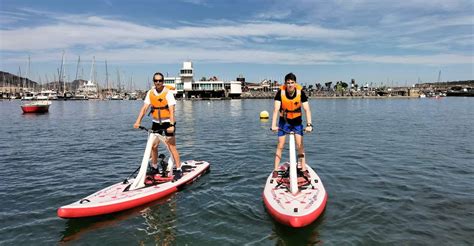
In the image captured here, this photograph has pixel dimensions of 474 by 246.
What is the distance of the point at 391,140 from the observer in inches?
947

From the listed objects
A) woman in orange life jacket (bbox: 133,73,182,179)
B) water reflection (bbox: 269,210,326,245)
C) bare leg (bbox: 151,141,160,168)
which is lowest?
water reflection (bbox: 269,210,326,245)

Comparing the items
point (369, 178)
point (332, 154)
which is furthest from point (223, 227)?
point (332, 154)

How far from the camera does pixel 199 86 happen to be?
155 meters

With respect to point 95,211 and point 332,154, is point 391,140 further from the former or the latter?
point 95,211

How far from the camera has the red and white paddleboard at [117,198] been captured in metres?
8.33

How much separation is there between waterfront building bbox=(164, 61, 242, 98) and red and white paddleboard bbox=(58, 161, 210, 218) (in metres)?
138

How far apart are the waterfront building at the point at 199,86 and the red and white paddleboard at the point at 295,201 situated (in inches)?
5455

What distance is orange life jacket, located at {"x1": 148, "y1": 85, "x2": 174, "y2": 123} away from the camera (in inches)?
419

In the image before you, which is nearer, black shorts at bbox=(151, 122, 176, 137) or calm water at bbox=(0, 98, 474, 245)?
calm water at bbox=(0, 98, 474, 245)

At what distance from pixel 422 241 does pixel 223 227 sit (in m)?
4.61

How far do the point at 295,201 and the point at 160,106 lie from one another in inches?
202

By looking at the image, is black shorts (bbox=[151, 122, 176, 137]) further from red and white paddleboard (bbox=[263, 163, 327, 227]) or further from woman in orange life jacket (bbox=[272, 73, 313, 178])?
red and white paddleboard (bbox=[263, 163, 327, 227])

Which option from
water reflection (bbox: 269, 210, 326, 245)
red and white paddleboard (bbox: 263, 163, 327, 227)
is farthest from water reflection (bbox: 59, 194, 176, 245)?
red and white paddleboard (bbox: 263, 163, 327, 227)

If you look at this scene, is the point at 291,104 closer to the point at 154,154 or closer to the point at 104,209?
the point at 154,154
